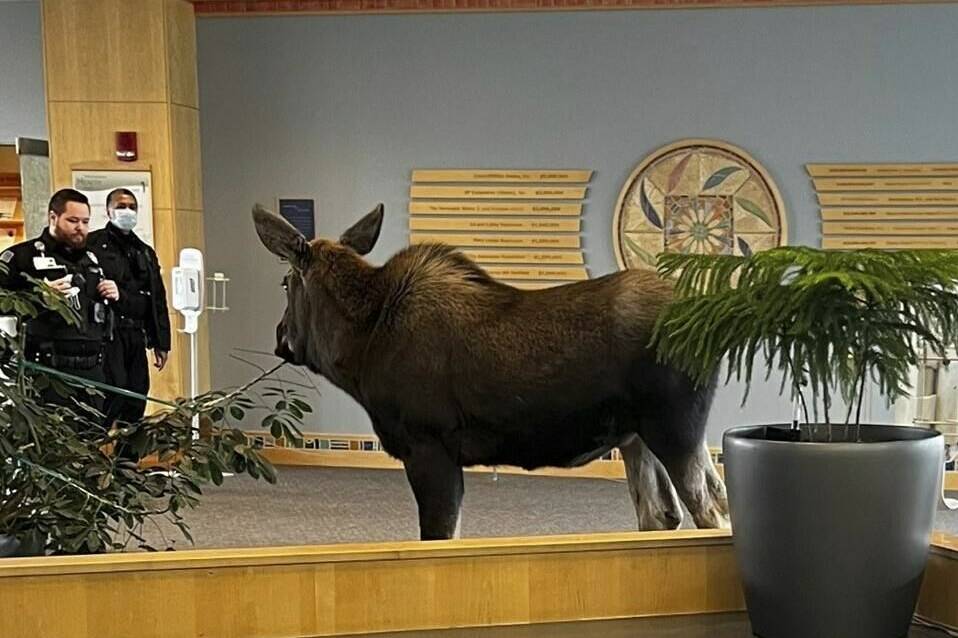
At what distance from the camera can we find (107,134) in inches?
233

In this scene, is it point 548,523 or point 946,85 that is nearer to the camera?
point 548,523

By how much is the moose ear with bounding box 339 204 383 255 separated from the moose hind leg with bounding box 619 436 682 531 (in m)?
0.81

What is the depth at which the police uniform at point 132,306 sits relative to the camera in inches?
196

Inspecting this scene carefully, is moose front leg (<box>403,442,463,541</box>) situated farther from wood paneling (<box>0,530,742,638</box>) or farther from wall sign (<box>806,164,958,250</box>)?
wall sign (<box>806,164,958,250</box>)

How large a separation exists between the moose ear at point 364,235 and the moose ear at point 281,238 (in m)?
0.15

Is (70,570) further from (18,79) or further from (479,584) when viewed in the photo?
(18,79)

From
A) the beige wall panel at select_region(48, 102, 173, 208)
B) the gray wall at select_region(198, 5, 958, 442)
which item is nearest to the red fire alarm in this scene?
the beige wall panel at select_region(48, 102, 173, 208)

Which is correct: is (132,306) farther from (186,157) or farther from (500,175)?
(500,175)

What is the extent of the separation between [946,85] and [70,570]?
19.1 ft

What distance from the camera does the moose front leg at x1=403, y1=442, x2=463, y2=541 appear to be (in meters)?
2.22

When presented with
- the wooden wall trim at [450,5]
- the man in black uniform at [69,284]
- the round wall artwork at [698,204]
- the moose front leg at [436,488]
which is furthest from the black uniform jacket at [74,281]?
the round wall artwork at [698,204]

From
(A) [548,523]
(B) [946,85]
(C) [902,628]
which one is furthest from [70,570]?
(B) [946,85]

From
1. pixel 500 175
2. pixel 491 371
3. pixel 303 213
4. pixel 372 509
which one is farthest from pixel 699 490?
pixel 303 213

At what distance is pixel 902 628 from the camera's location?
1166 millimetres
